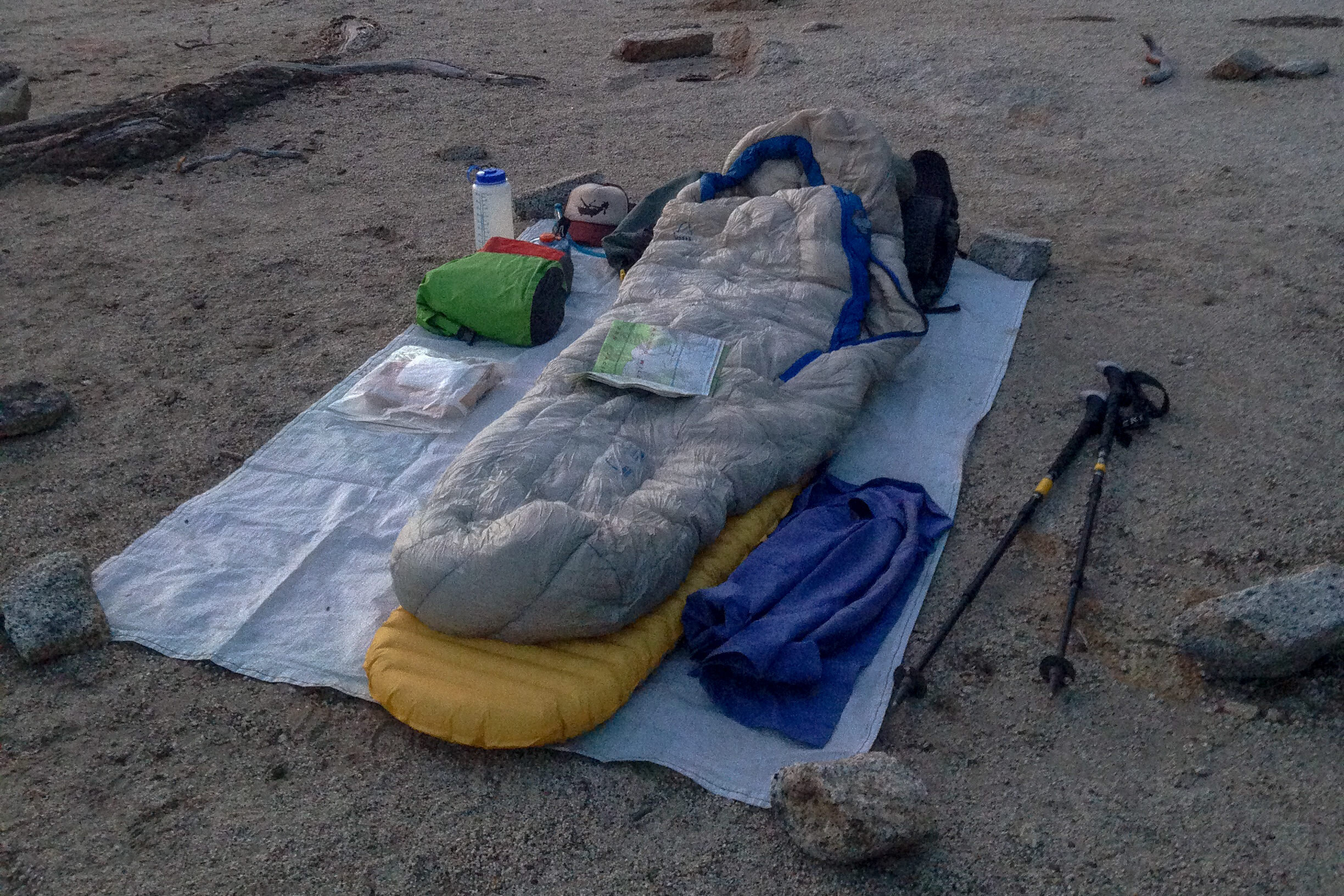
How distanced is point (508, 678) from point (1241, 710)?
6.01 feet

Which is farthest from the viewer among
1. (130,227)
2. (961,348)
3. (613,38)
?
(613,38)

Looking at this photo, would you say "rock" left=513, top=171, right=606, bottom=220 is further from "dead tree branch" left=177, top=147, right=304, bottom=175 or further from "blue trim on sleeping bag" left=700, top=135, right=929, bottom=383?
"dead tree branch" left=177, top=147, right=304, bottom=175

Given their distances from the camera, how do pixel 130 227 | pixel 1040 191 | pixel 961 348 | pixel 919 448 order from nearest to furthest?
pixel 919 448, pixel 961 348, pixel 130 227, pixel 1040 191

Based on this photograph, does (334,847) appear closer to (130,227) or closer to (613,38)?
(130,227)

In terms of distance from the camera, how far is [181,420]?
3.73 meters

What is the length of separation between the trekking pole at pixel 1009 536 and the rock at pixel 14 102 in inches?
271

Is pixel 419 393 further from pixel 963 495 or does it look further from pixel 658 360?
pixel 963 495

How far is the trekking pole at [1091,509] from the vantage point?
103 inches

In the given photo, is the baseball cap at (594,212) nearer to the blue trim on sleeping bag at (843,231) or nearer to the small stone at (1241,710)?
the blue trim on sleeping bag at (843,231)

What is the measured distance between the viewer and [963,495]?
3.38 m

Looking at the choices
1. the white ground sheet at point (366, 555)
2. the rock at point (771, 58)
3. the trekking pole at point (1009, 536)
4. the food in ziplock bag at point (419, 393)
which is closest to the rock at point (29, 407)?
the white ground sheet at point (366, 555)

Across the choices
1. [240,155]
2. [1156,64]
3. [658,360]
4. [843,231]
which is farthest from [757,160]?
[1156,64]

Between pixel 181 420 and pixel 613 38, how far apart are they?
6455 millimetres

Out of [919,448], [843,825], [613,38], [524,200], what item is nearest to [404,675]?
[843,825]
